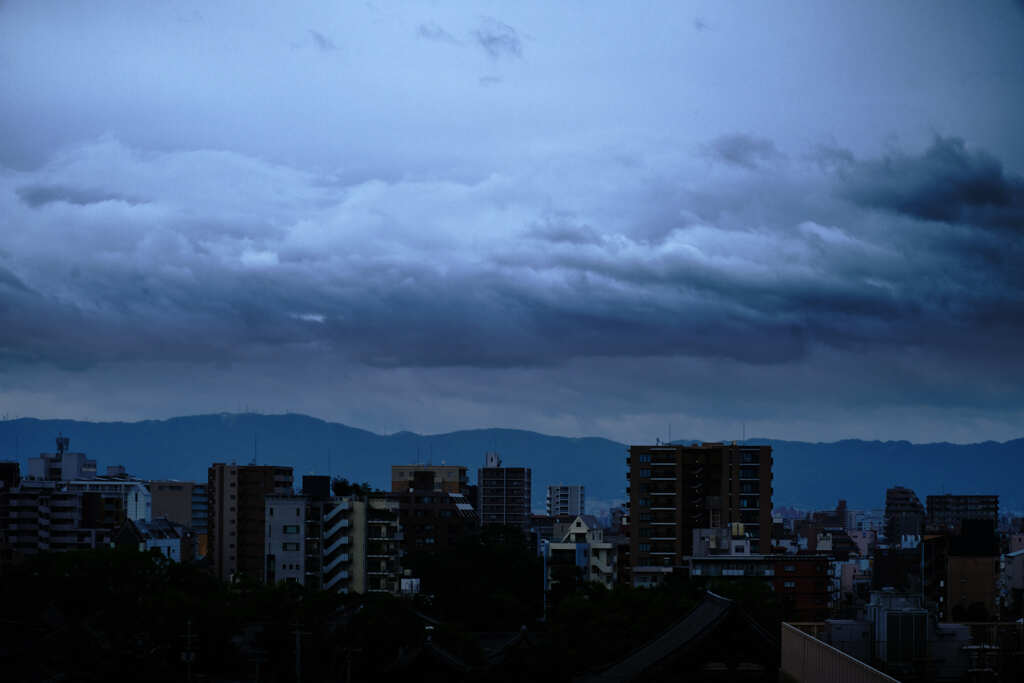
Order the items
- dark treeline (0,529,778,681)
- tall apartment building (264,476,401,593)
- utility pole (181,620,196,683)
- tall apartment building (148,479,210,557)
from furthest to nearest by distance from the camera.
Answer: tall apartment building (148,479,210,557)
tall apartment building (264,476,401,593)
utility pole (181,620,196,683)
dark treeline (0,529,778,681)

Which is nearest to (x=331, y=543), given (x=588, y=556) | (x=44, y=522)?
(x=588, y=556)

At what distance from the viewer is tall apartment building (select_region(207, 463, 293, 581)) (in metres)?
124

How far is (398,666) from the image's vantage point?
4381 centimetres

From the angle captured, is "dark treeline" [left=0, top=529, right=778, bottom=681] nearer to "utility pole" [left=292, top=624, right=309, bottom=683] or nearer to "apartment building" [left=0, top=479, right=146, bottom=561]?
"utility pole" [left=292, top=624, right=309, bottom=683]

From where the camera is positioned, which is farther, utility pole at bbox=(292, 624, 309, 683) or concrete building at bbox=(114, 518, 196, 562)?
concrete building at bbox=(114, 518, 196, 562)

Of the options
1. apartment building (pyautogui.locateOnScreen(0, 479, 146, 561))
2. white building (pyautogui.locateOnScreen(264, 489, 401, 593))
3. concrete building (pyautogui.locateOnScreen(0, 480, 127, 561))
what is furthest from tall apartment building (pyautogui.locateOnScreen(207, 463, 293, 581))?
white building (pyautogui.locateOnScreen(264, 489, 401, 593))

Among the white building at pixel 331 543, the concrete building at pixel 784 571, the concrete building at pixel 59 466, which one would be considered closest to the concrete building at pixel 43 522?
the white building at pixel 331 543

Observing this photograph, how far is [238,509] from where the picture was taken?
128m

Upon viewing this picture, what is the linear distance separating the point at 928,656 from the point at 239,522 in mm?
111153

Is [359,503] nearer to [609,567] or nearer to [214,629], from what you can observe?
[609,567]

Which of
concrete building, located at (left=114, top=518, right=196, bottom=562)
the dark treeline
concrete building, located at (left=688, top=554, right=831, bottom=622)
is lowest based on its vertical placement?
concrete building, located at (left=114, top=518, right=196, bottom=562)

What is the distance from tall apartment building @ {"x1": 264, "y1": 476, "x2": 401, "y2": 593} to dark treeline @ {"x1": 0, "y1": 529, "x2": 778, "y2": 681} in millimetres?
27872

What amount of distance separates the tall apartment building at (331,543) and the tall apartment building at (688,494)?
2058 cm

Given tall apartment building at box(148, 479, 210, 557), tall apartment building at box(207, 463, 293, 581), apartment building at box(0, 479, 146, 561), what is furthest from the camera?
tall apartment building at box(148, 479, 210, 557)
